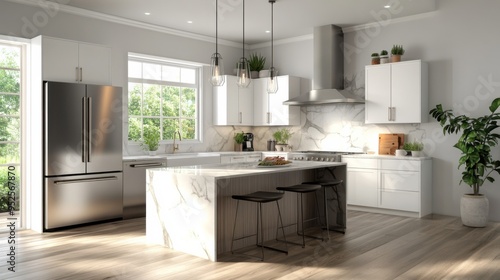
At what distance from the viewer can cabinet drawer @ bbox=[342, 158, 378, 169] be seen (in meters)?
6.46

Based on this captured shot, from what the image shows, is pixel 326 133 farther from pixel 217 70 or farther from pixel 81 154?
pixel 81 154

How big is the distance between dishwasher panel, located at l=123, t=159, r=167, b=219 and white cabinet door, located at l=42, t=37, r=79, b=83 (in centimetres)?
136

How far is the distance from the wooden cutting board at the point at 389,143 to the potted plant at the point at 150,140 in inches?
135

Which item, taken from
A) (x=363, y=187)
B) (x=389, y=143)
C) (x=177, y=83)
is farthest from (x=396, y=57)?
(x=177, y=83)

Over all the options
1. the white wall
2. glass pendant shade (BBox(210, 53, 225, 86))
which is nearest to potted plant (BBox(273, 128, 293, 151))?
the white wall

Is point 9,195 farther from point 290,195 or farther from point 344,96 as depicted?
point 344,96

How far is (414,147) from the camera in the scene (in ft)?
20.9

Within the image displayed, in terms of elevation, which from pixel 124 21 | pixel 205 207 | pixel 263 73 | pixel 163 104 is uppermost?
pixel 124 21

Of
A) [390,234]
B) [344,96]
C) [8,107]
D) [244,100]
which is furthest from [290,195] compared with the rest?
[8,107]

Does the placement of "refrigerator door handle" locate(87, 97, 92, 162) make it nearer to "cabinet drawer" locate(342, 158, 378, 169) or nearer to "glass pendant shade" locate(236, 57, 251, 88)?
"glass pendant shade" locate(236, 57, 251, 88)

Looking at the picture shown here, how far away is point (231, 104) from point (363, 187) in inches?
106

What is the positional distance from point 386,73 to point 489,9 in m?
1.54

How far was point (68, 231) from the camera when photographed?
5.30 metres

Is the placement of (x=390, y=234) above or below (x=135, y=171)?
below
